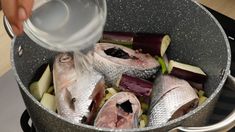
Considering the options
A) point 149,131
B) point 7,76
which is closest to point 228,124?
point 149,131

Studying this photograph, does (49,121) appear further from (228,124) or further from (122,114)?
(228,124)

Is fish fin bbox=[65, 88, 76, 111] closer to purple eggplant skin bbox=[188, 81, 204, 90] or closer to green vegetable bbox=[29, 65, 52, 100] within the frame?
green vegetable bbox=[29, 65, 52, 100]

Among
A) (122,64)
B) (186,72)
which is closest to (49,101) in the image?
(122,64)

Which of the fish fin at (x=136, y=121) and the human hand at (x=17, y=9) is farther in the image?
the fish fin at (x=136, y=121)

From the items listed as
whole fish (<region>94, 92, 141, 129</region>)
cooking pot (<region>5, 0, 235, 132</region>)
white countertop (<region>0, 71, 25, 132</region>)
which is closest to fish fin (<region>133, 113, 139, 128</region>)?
whole fish (<region>94, 92, 141, 129</region>)

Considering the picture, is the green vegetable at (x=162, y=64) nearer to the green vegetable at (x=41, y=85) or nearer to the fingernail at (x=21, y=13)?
the green vegetable at (x=41, y=85)

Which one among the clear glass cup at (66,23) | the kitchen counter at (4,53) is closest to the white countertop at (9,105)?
the kitchen counter at (4,53)
